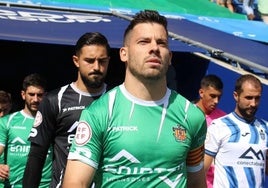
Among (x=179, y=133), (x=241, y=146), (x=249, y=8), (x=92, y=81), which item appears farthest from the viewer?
(x=249, y=8)

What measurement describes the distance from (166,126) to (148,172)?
21cm

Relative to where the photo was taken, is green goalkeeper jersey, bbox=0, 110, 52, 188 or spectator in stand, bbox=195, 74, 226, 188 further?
spectator in stand, bbox=195, 74, 226, 188

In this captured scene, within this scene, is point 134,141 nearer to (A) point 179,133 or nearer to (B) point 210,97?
(A) point 179,133

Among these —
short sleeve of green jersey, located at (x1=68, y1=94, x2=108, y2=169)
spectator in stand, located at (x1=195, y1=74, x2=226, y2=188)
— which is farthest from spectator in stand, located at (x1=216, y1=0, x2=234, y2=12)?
short sleeve of green jersey, located at (x1=68, y1=94, x2=108, y2=169)

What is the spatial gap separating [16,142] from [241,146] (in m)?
1.81

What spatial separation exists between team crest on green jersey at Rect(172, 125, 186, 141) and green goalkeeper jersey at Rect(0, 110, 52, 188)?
2.90 m

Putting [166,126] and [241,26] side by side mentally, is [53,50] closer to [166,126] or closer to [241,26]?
[241,26]

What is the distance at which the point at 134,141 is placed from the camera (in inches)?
110

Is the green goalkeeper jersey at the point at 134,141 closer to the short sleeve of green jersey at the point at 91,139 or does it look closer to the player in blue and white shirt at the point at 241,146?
the short sleeve of green jersey at the point at 91,139

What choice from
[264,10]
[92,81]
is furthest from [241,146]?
[264,10]

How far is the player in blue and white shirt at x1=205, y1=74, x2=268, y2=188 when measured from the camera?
208 inches

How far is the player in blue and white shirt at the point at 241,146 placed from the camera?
5.29 metres

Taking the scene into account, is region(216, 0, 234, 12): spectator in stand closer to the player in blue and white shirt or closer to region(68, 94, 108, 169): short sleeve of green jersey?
the player in blue and white shirt

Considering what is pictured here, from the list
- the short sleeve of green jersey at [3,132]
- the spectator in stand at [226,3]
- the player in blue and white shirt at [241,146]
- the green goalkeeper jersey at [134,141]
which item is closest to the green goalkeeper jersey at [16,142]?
the short sleeve of green jersey at [3,132]
